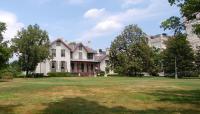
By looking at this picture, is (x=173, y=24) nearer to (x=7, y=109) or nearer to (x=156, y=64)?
(x=7, y=109)

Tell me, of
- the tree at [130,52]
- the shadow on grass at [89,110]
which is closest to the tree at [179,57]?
the tree at [130,52]

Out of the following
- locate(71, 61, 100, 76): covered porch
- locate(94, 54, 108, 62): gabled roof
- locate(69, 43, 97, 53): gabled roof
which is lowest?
locate(71, 61, 100, 76): covered porch

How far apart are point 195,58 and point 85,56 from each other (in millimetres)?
29182

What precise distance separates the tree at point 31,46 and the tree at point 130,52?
1626cm

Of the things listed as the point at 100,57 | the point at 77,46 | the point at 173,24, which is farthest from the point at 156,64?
the point at 173,24

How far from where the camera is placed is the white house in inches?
3802

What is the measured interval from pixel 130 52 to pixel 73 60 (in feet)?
56.9

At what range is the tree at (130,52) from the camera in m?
87.4

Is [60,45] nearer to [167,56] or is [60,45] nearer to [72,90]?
[167,56]

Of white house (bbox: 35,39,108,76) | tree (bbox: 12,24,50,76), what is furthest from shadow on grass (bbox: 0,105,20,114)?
white house (bbox: 35,39,108,76)

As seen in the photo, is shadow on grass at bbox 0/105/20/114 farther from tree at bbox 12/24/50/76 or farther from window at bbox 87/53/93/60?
window at bbox 87/53/93/60

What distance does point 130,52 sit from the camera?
292ft

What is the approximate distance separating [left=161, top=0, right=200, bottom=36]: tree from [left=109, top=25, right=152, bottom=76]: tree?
6068cm

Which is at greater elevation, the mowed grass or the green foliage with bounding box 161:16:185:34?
the green foliage with bounding box 161:16:185:34
